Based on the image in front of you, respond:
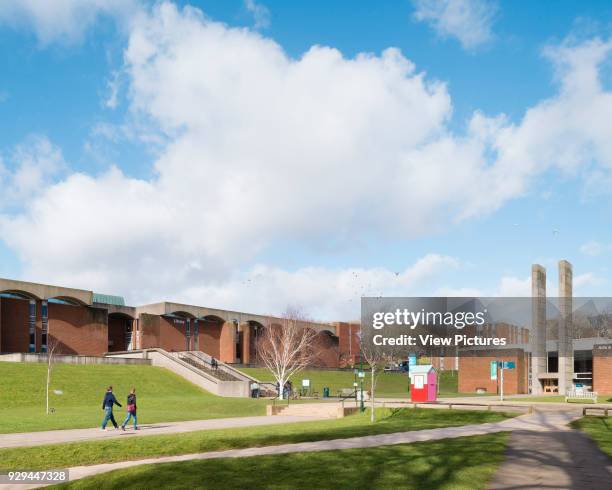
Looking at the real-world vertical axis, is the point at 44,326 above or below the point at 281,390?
above

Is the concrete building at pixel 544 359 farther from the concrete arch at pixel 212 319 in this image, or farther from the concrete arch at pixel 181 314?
the concrete arch at pixel 181 314

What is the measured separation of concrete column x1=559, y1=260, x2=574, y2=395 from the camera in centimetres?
6875

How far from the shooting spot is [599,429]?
997 inches

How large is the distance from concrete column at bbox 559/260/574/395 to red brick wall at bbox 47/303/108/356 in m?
51.1

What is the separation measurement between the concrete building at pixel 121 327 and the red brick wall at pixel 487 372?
91.8 feet

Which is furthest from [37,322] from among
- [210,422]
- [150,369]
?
[210,422]

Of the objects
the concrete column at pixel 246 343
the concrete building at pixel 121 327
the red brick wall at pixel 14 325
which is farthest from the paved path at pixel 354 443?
the concrete column at pixel 246 343

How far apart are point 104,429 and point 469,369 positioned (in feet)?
192

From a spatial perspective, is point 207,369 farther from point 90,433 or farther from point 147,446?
point 147,446

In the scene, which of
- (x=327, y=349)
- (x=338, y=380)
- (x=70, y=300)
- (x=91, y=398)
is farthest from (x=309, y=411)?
(x=327, y=349)

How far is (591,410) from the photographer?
3422 cm

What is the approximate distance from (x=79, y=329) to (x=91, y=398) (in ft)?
104

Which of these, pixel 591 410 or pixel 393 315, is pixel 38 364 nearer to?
pixel 591 410

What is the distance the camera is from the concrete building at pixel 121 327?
224 feet
